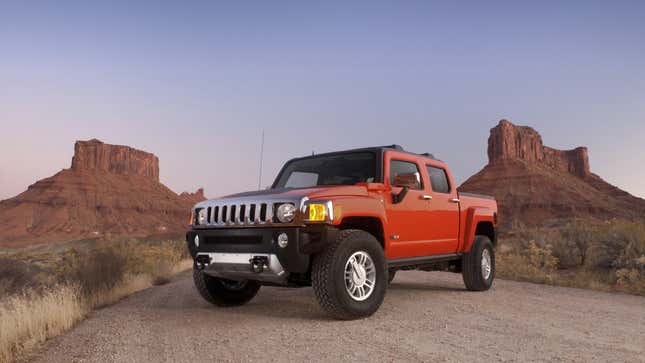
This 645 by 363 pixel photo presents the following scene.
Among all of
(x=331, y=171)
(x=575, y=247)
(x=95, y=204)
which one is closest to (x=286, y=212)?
(x=331, y=171)

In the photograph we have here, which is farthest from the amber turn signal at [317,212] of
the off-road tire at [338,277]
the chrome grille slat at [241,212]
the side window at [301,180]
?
the side window at [301,180]

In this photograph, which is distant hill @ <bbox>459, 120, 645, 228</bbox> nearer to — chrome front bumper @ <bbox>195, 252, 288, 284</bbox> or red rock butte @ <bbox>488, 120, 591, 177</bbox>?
red rock butte @ <bbox>488, 120, 591, 177</bbox>

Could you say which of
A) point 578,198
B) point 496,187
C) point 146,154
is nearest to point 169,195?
point 146,154

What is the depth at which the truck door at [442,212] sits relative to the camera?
696cm

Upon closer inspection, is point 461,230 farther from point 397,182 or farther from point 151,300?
point 151,300

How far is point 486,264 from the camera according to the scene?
8.36 metres

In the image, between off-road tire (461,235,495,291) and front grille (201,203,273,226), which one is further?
off-road tire (461,235,495,291)

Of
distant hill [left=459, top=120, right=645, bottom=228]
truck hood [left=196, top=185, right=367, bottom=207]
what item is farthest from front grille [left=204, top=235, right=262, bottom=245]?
distant hill [left=459, top=120, right=645, bottom=228]

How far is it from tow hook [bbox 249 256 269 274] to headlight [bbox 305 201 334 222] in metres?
0.64

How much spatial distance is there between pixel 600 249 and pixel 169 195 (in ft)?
362

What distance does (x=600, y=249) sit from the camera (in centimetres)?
1254

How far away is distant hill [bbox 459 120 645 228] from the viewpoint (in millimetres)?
74750

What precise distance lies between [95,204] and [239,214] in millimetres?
101431

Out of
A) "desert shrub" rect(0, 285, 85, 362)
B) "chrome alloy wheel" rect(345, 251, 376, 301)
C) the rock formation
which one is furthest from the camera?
the rock formation
